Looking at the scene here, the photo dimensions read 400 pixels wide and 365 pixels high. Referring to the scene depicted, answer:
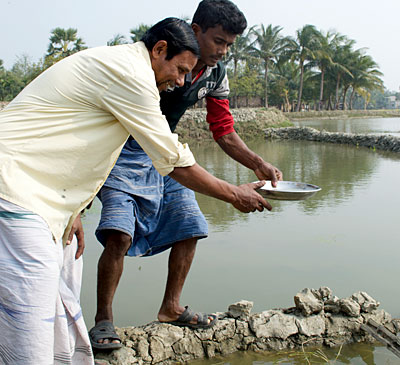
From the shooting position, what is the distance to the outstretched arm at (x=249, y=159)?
2.76 meters

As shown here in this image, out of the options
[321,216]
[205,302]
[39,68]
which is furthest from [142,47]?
[39,68]

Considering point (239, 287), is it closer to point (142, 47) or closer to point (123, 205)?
point (123, 205)

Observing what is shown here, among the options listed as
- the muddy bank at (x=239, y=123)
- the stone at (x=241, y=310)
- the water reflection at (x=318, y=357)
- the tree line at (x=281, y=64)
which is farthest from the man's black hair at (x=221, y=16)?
the tree line at (x=281, y=64)

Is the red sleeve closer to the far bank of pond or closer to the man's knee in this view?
the man's knee

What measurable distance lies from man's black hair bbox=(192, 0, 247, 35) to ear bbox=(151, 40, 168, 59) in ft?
3.04

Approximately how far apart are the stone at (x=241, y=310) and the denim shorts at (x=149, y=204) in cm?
48

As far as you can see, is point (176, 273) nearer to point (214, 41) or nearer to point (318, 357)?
point (318, 357)

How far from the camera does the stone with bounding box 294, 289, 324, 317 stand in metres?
2.53

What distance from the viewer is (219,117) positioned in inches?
117

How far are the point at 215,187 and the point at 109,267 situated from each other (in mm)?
764

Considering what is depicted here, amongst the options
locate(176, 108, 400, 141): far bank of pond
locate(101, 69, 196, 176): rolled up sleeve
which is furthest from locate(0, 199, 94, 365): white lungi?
locate(176, 108, 400, 141): far bank of pond

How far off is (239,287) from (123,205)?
1.22 meters

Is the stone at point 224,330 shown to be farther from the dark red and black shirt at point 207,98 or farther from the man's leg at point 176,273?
the dark red and black shirt at point 207,98

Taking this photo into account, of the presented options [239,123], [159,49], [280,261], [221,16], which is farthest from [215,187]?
[239,123]
